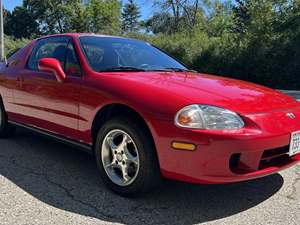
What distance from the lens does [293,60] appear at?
Result: 51.5ft

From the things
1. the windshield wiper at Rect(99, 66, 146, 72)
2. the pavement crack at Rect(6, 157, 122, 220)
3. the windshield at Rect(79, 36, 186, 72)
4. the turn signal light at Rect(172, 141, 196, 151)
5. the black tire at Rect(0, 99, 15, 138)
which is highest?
the windshield at Rect(79, 36, 186, 72)

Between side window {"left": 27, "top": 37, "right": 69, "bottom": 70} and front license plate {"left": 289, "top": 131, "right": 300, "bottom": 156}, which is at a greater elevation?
side window {"left": 27, "top": 37, "right": 69, "bottom": 70}

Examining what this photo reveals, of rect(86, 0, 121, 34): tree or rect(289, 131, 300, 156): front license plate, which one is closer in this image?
rect(289, 131, 300, 156): front license plate

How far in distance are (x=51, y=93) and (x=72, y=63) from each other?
16.3 inches

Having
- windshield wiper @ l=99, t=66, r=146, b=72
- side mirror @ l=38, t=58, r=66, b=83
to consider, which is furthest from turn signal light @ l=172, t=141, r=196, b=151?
side mirror @ l=38, t=58, r=66, b=83

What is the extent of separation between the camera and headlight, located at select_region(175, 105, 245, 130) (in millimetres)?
2934

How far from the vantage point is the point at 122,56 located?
13.7 feet

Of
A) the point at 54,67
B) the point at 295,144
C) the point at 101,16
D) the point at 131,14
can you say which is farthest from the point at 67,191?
the point at 131,14

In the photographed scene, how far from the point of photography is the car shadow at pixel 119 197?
3.11 m

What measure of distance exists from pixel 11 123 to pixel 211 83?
2.86 m

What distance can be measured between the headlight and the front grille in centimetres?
37

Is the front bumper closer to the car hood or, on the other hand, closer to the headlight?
the headlight

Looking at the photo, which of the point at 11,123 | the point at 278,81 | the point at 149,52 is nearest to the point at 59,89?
the point at 149,52

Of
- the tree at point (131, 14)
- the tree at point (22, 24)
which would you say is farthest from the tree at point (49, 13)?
the tree at point (131, 14)
